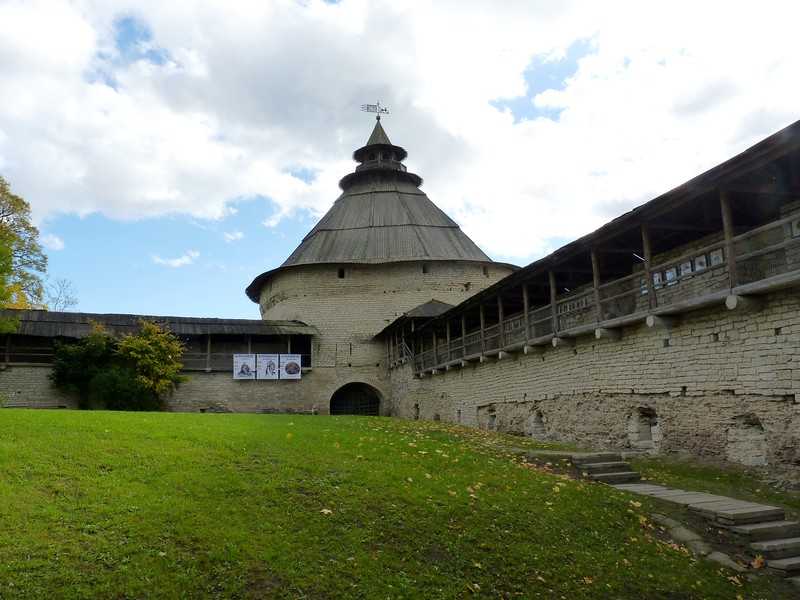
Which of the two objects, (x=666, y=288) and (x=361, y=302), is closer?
(x=666, y=288)

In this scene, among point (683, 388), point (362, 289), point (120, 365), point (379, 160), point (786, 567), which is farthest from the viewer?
point (379, 160)

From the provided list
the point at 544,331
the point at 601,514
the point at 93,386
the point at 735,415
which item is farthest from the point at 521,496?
the point at 93,386

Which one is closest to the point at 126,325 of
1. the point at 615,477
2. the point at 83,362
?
the point at 83,362

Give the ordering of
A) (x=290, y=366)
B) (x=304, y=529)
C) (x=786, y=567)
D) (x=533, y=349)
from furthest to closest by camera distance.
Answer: (x=290, y=366) → (x=533, y=349) → (x=786, y=567) → (x=304, y=529)

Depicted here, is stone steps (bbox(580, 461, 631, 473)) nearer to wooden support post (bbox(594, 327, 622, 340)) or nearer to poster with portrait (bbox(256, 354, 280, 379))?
wooden support post (bbox(594, 327, 622, 340))

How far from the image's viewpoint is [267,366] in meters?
32.7

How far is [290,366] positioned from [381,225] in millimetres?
10944

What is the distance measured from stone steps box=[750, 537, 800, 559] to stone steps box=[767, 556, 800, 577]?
0.45 feet

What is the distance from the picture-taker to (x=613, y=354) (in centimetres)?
1388

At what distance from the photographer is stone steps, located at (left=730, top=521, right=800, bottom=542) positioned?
24.8ft

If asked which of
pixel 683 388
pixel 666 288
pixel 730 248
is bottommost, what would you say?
pixel 683 388

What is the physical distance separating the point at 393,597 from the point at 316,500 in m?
2.10

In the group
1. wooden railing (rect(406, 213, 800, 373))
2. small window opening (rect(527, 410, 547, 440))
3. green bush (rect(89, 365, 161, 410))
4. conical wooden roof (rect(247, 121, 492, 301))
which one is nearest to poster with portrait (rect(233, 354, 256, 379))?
green bush (rect(89, 365, 161, 410))

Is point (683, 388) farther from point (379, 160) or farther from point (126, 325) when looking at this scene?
point (379, 160)
